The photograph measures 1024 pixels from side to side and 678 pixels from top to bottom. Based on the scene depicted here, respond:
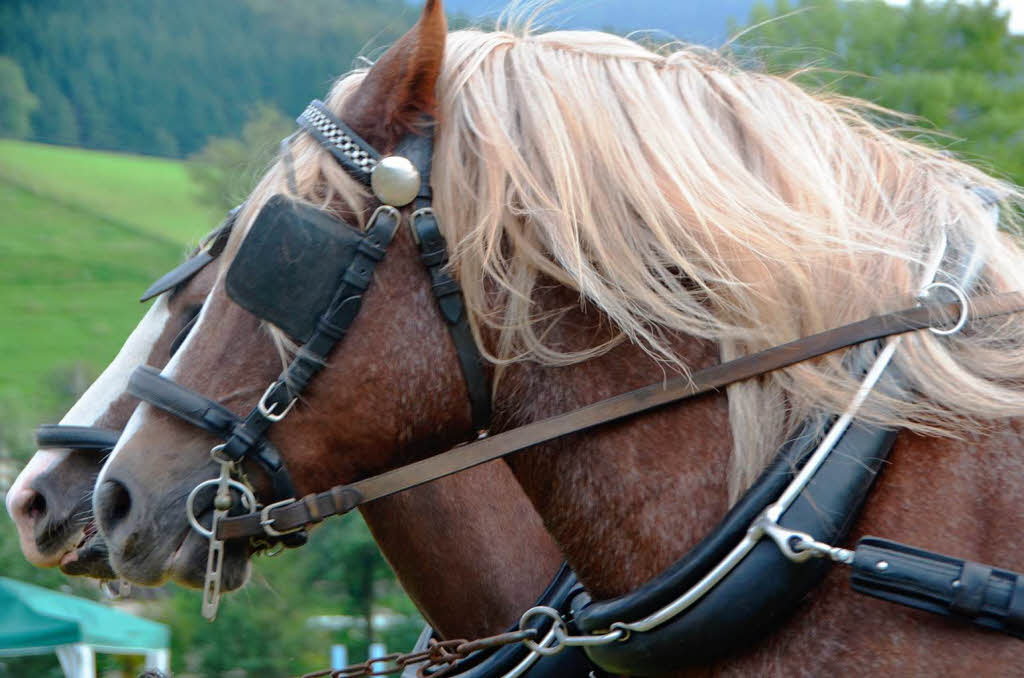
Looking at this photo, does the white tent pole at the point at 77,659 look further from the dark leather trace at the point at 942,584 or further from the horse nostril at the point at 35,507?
the dark leather trace at the point at 942,584

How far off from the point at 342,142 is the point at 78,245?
153ft

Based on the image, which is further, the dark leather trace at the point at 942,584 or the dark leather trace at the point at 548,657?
the dark leather trace at the point at 548,657

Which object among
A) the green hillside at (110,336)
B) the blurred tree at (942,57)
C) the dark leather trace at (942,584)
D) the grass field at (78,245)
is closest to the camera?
the dark leather trace at (942,584)

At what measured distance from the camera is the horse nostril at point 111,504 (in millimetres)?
1823

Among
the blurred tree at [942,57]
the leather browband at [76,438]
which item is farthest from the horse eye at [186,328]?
the blurred tree at [942,57]

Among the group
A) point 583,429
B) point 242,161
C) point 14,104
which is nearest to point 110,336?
point 14,104

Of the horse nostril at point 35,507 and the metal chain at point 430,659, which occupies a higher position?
the horse nostril at point 35,507

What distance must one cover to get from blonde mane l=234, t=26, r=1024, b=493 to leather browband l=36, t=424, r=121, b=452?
101cm

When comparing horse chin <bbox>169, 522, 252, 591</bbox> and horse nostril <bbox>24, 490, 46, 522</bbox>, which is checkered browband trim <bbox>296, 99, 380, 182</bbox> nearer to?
horse chin <bbox>169, 522, 252, 591</bbox>

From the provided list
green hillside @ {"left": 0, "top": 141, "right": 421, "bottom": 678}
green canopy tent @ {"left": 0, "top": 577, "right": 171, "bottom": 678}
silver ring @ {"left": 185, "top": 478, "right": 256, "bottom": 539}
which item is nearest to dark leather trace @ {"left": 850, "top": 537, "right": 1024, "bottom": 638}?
silver ring @ {"left": 185, "top": 478, "right": 256, "bottom": 539}

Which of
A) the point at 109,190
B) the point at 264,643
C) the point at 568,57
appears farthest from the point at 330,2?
the point at 568,57

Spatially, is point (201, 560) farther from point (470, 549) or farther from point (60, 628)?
point (60, 628)

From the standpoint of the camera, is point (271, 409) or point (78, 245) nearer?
point (271, 409)

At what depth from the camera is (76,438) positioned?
8.52ft
